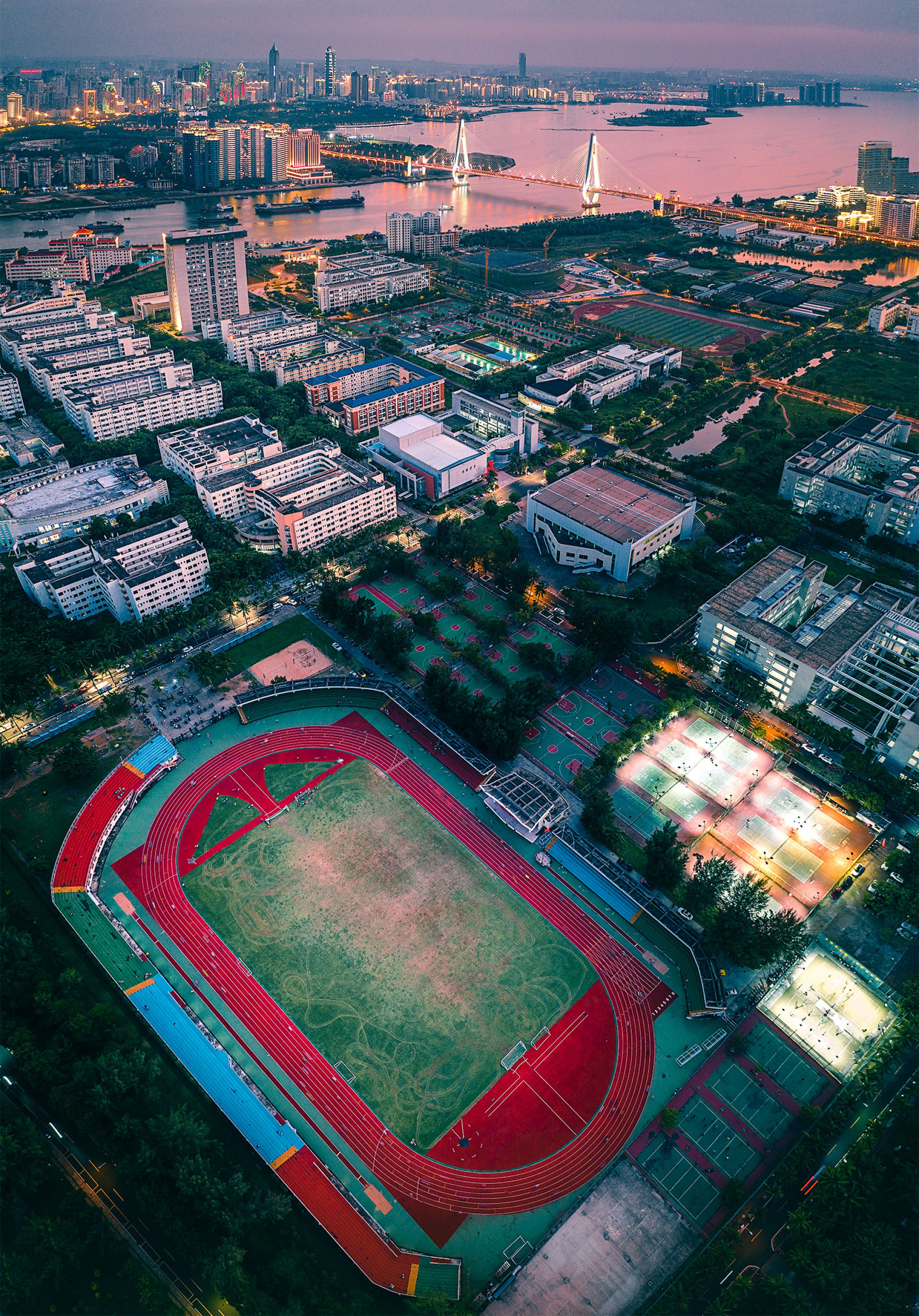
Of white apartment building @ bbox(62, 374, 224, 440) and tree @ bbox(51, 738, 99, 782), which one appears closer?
tree @ bbox(51, 738, 99, 782)

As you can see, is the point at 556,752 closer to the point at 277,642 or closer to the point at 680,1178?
the point at 277,642

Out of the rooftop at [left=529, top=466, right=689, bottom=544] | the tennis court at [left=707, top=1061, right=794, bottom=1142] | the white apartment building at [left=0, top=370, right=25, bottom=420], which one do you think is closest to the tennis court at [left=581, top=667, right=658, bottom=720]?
the rooftop at [left=529, top=466, right=689, bottom=544]

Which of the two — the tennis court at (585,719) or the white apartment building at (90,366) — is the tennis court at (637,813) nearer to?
the tennis court at (585,719)

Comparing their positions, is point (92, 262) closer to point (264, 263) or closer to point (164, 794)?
point (264, 263)

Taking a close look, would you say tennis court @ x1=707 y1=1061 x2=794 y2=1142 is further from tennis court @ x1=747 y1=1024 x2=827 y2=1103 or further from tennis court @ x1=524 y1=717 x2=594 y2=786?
tennis court @ x1=524 y1=717 x2=594 y2=786

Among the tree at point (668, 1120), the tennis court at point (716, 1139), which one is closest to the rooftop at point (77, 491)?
the tree at point (668, 1120)

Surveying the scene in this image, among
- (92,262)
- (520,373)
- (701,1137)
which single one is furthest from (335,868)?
(92,262)
